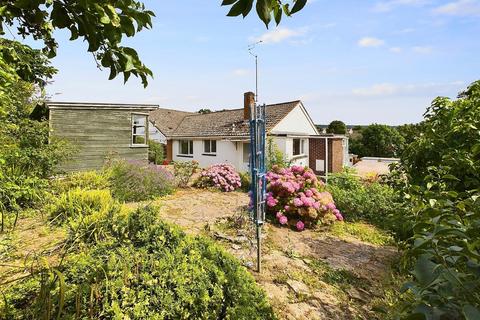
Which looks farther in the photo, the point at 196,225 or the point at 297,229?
the point at 297,229

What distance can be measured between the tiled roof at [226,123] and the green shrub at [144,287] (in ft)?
51.8

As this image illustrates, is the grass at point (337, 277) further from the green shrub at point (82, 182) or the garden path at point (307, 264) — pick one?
the green shrub at point (82, 182)

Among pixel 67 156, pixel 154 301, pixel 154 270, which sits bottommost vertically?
pixel 154 301

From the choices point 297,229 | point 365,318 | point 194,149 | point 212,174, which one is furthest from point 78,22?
point 194,149

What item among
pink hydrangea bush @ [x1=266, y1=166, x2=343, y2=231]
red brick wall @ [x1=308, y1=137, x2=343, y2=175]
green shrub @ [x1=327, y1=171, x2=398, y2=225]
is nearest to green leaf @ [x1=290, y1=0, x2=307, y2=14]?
pink hydrangea bush @ [x1=266, y1=166, x2=343, y2=231]

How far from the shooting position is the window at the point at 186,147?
75.8 feet

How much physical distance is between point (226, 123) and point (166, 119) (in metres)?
9.19

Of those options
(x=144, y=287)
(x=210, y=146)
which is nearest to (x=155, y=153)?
(x=210, y=146)

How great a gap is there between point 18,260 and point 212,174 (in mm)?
8721

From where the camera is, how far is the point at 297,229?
22.5 feet

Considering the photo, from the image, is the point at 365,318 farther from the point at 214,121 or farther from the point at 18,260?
the point at 214,121

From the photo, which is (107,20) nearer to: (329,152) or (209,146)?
(209,146)

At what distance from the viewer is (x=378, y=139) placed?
106 ft

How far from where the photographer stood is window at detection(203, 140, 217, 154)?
2110cm
